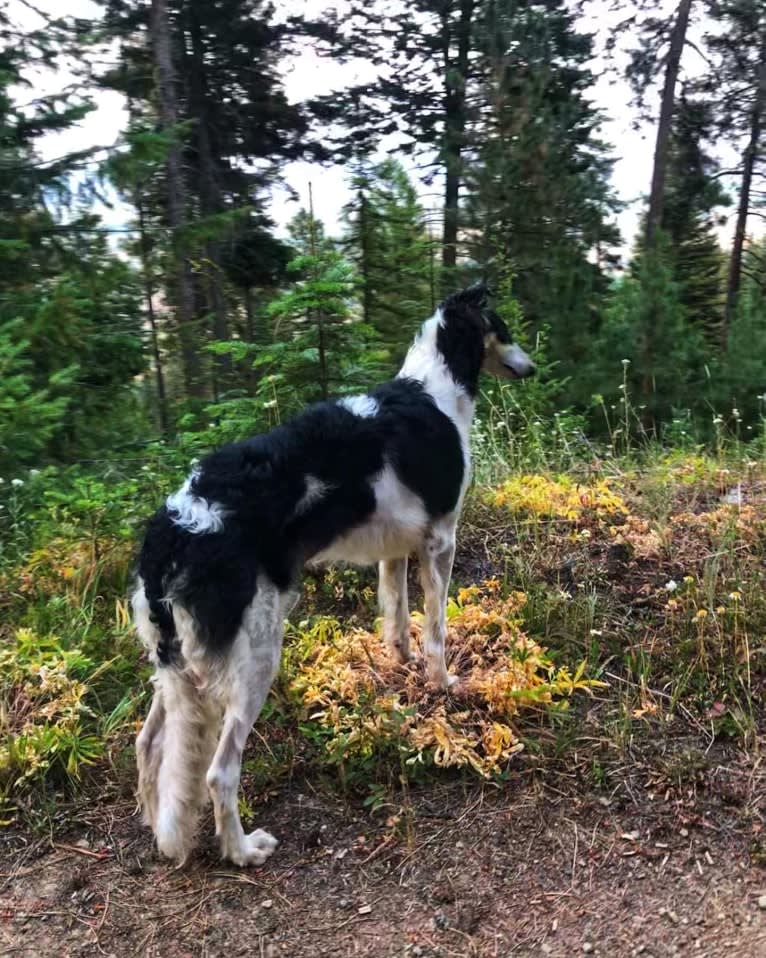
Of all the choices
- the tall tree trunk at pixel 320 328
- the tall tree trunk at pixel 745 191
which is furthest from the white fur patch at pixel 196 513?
the tall tree trunk at pixel 745 191

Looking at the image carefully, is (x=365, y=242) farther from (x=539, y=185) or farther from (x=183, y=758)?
(x=183, y=758)

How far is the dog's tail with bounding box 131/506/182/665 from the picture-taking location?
8.46 ft

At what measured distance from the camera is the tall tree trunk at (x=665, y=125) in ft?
38.9

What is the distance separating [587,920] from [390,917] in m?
0.64

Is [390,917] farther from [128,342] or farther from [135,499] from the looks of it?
[128,342]

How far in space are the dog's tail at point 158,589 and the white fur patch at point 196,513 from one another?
32 millimetres

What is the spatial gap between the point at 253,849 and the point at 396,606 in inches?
51.4

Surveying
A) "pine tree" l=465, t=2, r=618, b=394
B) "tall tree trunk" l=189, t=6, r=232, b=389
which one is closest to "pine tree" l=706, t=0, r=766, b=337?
"pine tree" l=465, t=2, r=618, b=394

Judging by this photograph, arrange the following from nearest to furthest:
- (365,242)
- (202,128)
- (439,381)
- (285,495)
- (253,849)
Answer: (253,849), (285,495), (439,381), (365,242), (202,128)

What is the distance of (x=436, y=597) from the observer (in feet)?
11.3

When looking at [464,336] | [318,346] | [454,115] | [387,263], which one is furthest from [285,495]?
[454,115]

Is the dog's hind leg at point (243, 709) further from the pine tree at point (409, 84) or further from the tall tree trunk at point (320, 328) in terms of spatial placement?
the pine tree at point (409, 84)

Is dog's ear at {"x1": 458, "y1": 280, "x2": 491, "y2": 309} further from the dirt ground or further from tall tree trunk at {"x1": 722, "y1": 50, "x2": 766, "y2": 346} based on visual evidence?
tall tree trunk at {"x1": 722, "y1": 50, "x2": 766, "y2": 346}

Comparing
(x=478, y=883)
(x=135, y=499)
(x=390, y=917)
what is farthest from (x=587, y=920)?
(x=135, y=499)
